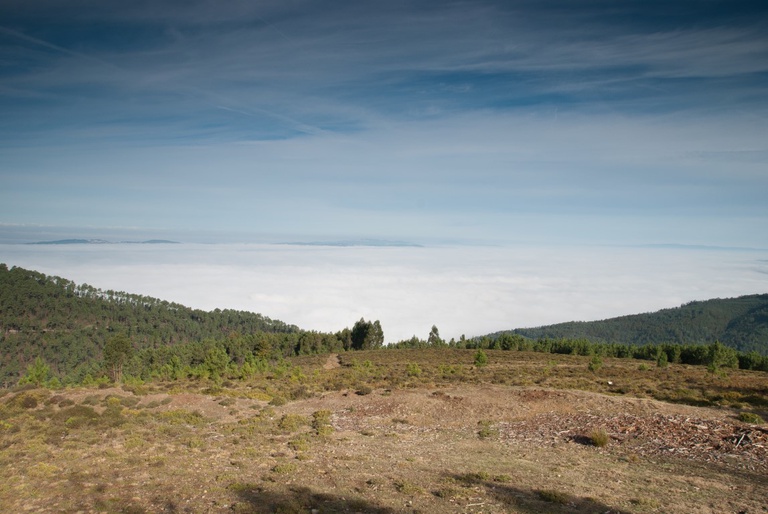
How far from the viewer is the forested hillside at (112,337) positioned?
11256 cm

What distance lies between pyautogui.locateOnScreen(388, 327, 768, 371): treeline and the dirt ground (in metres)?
54.6

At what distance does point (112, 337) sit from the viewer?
8838cm

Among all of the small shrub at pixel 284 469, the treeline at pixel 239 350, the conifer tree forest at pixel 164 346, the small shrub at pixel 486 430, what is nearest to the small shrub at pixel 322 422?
the small shrub at pixel 284 469

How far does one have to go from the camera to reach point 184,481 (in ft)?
47.7

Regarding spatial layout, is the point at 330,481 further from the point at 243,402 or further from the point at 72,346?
the point at 72,346

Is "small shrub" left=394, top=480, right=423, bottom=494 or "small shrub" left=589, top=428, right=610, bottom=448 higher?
"small shrub" left=589, top=428, right=610, bottom=448

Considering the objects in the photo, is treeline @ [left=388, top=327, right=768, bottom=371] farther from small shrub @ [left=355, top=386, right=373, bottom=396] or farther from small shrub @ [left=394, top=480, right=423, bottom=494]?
small shrub @ [left=394, top=480, right=423, bottom=494]

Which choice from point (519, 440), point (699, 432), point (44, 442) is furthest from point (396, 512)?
point (44, 442)

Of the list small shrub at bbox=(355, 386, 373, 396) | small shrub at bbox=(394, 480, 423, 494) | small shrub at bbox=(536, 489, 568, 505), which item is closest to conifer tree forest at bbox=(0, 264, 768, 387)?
small shrub at bbox=(355, 386, 373, 396)

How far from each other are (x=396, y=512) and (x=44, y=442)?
1678cm

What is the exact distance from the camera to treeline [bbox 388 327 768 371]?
273ft

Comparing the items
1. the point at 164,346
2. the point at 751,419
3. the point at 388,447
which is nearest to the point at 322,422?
the point at 388,447

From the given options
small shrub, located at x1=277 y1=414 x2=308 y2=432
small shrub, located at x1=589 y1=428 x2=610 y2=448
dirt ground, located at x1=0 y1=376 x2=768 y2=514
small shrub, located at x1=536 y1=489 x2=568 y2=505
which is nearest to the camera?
small shrub, located at x1=536 y1=489 x2=568 y2=505

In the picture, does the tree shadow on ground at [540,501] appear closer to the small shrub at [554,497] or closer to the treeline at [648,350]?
the small shrub at [554,497]
